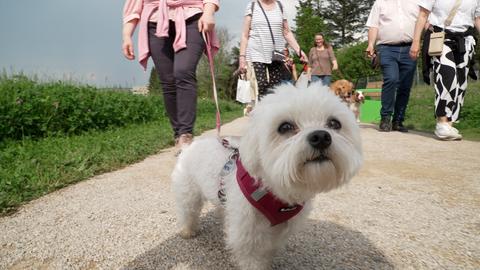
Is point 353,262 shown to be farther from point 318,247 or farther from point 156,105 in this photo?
point 156,105

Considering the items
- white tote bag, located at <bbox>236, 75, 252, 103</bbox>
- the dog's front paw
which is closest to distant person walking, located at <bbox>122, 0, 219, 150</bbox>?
the dog's front paw

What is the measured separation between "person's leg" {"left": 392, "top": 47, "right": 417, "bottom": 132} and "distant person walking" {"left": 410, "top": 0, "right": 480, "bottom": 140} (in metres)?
0.82

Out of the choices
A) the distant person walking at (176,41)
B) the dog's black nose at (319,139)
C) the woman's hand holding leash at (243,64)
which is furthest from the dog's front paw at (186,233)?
the woman's hand holding leash at (243,64)

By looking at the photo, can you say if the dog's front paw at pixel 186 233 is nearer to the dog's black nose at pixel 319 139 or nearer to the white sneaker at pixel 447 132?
the dog's black nose at pixel 319 139

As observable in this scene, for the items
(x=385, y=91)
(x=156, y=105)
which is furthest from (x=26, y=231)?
(x=156, y=105)

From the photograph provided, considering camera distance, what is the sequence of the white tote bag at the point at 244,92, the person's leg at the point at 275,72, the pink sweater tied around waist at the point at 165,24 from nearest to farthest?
the pink sweater tied around waist at the point at 165,24, the person's leg at the point at 275,72, the white tote bag at the point at 244,92

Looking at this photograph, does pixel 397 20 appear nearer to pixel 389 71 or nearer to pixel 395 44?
pixel 395 44

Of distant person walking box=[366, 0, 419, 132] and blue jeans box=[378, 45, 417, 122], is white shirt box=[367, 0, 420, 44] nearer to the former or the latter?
distant person walking box=[366, 0, 419, 132]

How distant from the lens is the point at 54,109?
23.1ft

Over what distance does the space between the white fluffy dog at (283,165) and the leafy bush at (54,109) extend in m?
5.78

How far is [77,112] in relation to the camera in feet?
25.0

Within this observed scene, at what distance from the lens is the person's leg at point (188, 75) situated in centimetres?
382

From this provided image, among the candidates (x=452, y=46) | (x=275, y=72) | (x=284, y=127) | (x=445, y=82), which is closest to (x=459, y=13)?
(x=452, y=46)

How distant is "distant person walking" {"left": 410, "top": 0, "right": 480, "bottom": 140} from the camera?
208 inches
